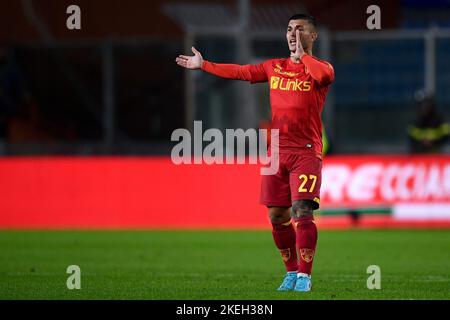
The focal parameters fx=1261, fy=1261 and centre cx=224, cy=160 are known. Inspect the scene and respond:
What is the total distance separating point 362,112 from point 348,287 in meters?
14.8

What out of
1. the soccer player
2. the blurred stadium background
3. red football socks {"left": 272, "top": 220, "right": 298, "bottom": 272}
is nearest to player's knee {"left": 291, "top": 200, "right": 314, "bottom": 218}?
the soccer player

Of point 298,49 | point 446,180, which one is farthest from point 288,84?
point 446,180

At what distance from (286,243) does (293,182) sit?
636mm

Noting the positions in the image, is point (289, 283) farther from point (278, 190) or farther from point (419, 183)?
point (419, 183)

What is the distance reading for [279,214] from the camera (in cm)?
1062

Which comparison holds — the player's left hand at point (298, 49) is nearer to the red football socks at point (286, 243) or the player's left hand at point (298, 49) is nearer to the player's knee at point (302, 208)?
the player's knee at point (302, 208)

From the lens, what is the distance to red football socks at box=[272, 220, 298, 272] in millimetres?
10680

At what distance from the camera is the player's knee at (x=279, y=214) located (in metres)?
10.6

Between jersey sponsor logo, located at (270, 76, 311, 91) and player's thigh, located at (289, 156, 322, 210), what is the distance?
571mm

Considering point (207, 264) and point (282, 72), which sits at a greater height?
point (282, 72)

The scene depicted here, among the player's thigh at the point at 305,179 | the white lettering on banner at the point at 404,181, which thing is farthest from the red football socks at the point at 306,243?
the white lettering on banner at the point at 404,181

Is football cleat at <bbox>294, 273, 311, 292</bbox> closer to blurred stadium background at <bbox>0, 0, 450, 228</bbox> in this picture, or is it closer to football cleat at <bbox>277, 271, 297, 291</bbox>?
football cleat at <bbox>277, 271, 297, 291</bbox>
